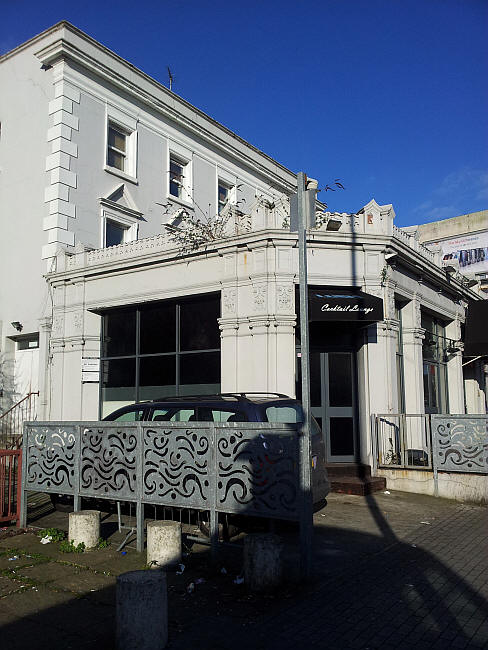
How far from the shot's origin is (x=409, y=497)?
1088cm

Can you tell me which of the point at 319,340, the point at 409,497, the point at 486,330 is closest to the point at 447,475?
the point at 409,497

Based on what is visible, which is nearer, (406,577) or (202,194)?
(406,577)

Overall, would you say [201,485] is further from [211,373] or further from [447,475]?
[211,373]

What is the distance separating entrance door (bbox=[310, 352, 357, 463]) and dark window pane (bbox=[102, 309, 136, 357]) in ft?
16.7

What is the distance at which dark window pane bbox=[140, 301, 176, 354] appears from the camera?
569 inches

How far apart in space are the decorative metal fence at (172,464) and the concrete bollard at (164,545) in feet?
1.31

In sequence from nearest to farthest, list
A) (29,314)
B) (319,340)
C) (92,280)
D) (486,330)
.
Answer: (319,340), (92,280), (29,314), (486,330)

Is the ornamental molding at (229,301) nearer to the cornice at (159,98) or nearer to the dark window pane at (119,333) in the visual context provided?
the dark window pane at (119,333)

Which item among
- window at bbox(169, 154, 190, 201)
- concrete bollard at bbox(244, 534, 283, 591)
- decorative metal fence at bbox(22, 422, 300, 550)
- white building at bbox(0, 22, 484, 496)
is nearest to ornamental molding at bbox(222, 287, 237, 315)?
white building at bbox(0, 22, 484, 496)

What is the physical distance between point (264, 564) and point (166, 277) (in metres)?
9.50

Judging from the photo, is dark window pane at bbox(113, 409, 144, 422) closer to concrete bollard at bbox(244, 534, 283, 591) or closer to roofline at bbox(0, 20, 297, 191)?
concrete bollard at bbox(244, 534, 283, 591)

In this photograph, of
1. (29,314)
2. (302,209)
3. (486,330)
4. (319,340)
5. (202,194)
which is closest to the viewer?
(302,209)

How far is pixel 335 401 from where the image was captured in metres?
12.9

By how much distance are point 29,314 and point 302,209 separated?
12.5 metres
